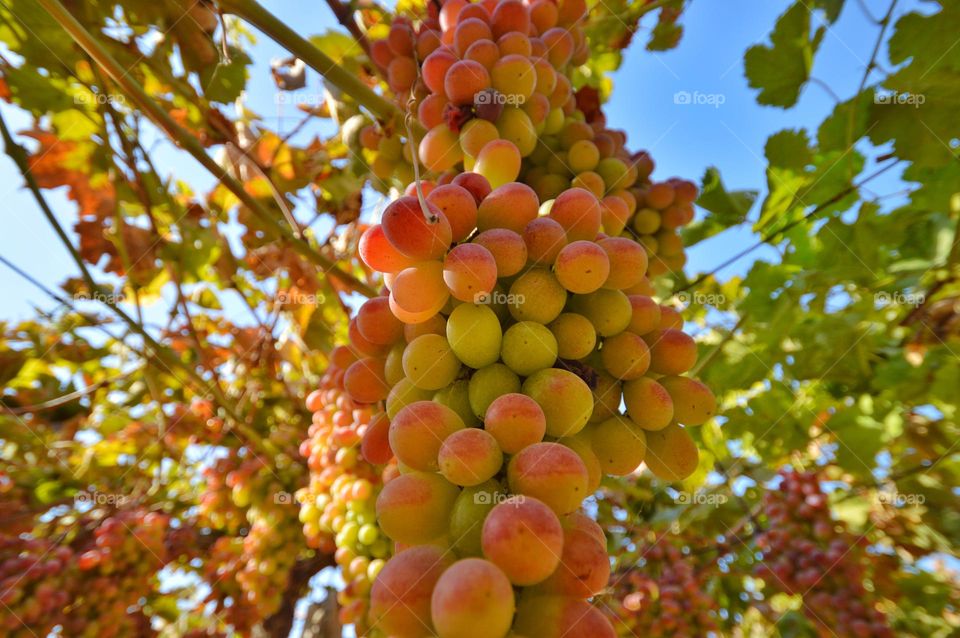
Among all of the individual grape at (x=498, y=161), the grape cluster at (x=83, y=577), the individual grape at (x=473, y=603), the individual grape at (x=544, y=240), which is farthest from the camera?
the grape cluster at (x=83, y=577)

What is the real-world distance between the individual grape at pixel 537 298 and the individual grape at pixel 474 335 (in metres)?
0.05

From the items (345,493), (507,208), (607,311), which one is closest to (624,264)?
(607,311)

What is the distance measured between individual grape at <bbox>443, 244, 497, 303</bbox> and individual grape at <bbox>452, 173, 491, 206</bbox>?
0.58 ft

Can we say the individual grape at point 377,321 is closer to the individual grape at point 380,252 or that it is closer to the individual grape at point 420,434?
the individual grape at point 380,252

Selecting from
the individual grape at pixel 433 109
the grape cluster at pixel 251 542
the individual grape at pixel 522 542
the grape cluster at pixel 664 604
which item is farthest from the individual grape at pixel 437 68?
the grape cluster at pixel 664 604

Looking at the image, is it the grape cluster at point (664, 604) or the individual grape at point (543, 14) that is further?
the grape cluster at point (664, 604)

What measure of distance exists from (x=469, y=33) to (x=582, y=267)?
27.8 inches

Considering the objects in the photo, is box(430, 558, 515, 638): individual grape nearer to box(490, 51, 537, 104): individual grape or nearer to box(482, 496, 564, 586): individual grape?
box(482, 496, 564, 586): individual grape

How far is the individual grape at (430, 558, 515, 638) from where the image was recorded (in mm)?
439

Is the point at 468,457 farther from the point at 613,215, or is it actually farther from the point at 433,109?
the point at 433,109

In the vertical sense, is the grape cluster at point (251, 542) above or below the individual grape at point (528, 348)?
below

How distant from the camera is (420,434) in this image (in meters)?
0.61

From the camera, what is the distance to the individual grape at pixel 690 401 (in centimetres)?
79

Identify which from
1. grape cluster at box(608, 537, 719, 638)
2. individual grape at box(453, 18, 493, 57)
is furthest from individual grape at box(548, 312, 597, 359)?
grape cluster at box(608, 537, 719, 638)
